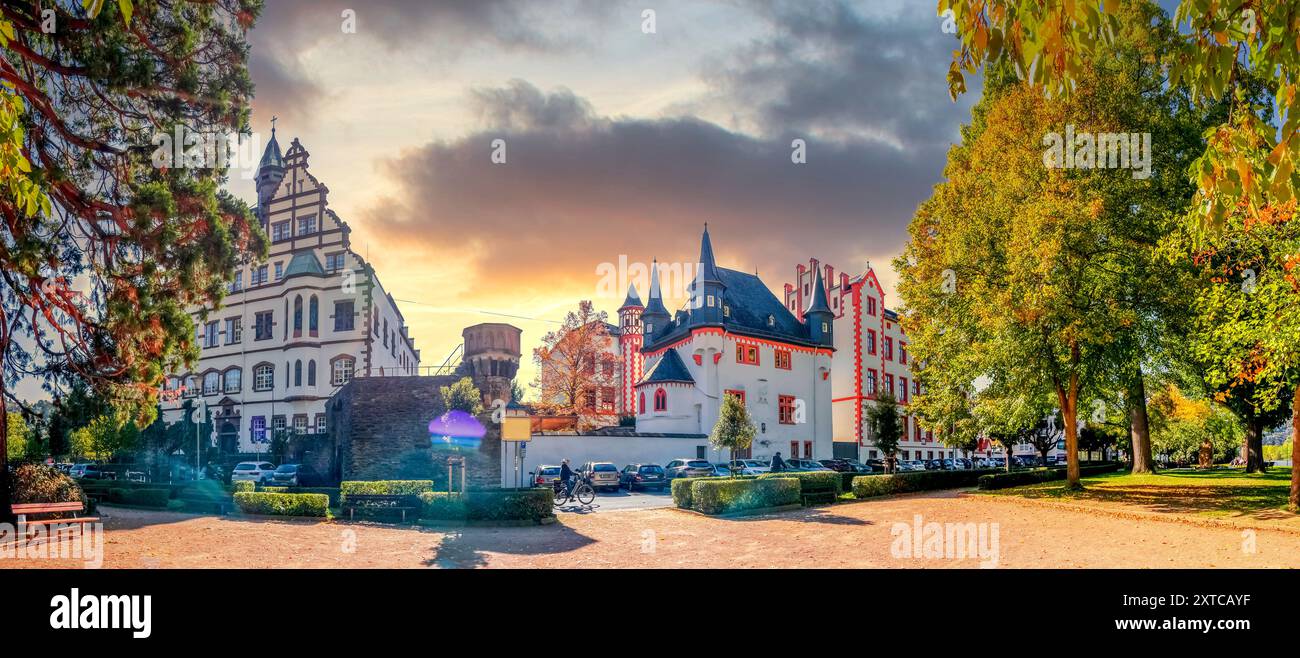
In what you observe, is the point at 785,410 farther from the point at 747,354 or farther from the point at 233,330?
the point at 233,330

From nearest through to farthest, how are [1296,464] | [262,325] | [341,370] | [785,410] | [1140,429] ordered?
[1296,464], [1140,429], [341,370], [262,325], [785,410]

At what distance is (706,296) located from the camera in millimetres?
51500

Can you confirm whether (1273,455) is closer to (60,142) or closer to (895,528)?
(895,528)

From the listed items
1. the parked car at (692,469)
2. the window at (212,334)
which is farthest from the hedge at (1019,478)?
the window at (212,334)

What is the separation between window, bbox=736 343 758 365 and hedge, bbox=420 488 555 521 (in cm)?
3227

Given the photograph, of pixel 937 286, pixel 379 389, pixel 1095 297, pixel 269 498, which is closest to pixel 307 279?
pixel 379 389

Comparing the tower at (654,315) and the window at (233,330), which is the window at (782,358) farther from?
the window at (233,330)

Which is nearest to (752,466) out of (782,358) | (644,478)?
(644,478)

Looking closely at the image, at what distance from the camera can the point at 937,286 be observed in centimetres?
2828

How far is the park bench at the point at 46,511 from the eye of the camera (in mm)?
17688

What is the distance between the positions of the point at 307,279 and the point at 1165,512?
46.7m

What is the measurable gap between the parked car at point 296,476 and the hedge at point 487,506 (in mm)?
15157

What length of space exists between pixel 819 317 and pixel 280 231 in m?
40.0

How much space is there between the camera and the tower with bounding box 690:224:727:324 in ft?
168
